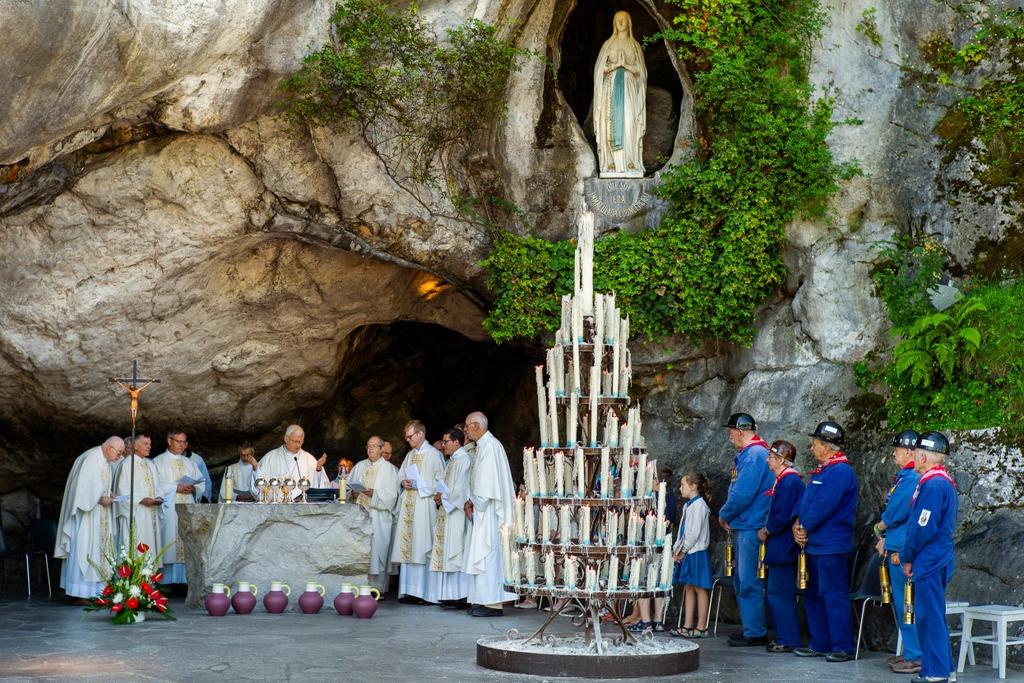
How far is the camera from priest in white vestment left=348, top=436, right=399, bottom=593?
48.8 ft

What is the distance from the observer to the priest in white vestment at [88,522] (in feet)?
45.9

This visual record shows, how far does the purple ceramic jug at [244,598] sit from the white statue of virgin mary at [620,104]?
591 centimetres

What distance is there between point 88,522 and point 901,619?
9055 millimetres

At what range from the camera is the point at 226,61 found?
12203 mm

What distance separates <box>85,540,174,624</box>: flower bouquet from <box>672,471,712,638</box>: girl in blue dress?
15.5 ft

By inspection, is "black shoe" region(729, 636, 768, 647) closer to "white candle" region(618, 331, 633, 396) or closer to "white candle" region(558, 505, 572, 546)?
"white candle" region(558, 505, 572, 546)

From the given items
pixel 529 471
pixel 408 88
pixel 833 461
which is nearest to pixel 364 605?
pixel 529 471

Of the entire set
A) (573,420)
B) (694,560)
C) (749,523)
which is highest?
(573,420)

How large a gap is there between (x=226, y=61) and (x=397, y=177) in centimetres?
224

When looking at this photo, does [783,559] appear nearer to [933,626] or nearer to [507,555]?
[933,626]

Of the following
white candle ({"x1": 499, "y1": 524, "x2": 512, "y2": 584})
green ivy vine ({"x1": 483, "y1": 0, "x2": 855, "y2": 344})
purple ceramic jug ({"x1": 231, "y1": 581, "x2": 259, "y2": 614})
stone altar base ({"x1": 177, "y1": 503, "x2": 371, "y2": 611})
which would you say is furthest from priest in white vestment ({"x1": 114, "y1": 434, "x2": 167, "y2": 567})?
white candle ({"x1": 499, "y1": 524, "x2": 512, "y2": 584})

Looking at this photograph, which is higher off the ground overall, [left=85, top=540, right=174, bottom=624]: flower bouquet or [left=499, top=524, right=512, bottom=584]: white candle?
[left=499, top=524, right=512, bottom=584]: white candle

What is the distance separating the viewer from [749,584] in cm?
1064

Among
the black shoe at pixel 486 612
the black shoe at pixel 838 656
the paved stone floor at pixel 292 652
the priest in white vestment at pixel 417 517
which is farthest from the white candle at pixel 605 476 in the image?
the priest in white vestment at pixel 417 517
